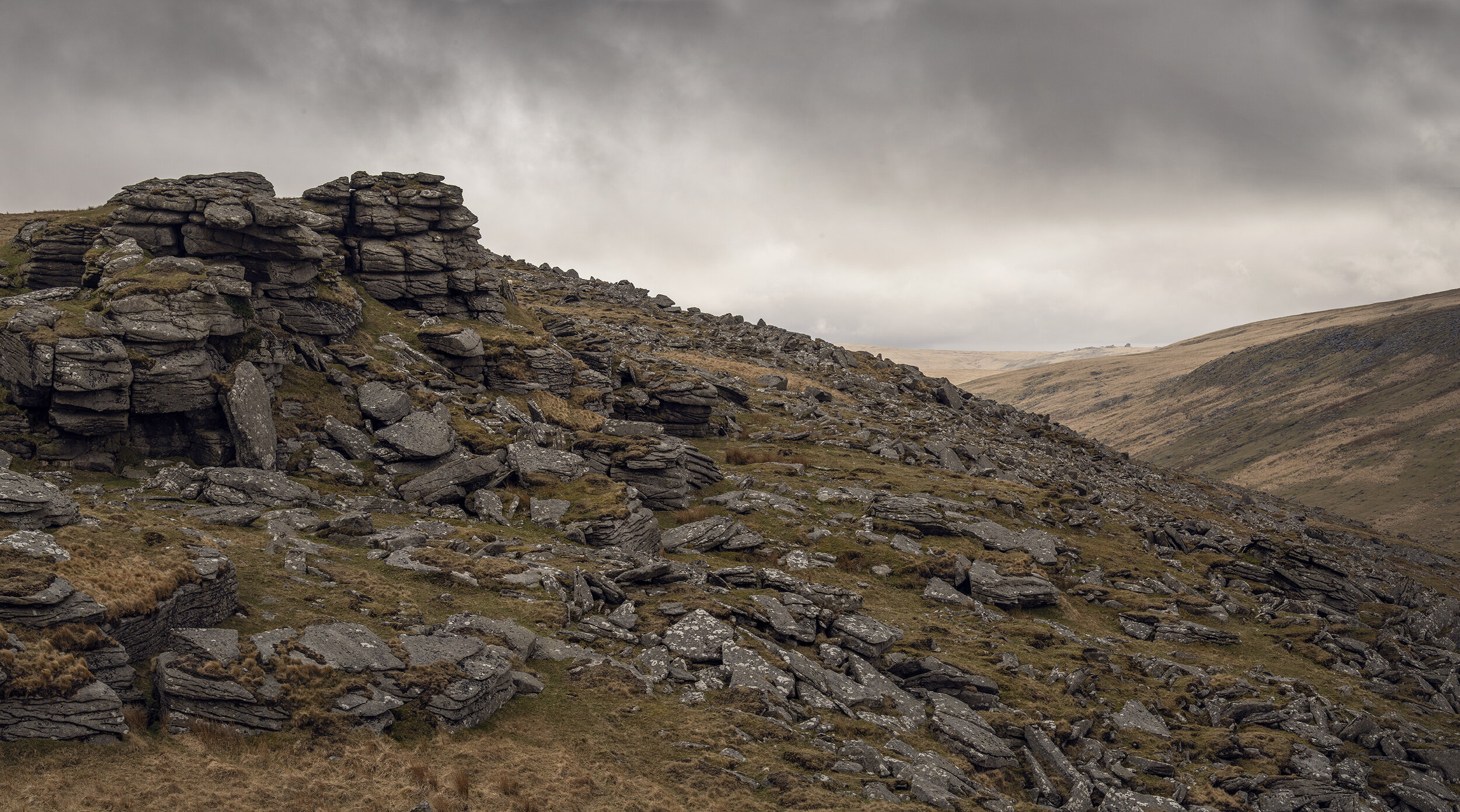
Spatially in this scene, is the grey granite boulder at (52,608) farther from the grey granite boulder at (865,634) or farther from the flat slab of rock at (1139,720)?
the flat slab of rock at (1139,720)

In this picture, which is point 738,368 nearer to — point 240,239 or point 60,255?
point 240,239

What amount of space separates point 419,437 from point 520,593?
14.2m

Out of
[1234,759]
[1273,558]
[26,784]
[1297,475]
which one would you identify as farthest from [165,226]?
[1297,475]

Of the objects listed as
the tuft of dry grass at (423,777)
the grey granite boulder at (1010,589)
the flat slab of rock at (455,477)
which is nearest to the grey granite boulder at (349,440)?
the flat slab of rock at (455,477)

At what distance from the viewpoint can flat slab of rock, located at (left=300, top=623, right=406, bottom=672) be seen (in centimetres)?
1675

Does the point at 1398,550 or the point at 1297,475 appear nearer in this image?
the point at 1398,550

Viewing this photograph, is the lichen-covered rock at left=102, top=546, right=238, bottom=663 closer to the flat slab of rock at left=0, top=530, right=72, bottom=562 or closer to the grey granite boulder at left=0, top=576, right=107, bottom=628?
the grey granite boulder at left=0, top=576, right=107, bottom=628

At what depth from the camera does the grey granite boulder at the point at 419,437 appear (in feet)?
109

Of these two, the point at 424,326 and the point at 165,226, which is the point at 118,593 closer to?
the point at 165,226

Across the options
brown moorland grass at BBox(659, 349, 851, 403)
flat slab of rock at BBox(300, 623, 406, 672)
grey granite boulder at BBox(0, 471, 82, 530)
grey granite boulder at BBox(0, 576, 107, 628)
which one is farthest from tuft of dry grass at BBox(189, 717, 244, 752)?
brown moorland grass at BBox(659, 349, 851, 403)

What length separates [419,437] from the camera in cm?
3388

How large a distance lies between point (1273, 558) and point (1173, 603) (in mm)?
17371

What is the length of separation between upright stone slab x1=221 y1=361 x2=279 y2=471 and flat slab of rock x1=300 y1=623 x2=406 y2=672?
15481 mm

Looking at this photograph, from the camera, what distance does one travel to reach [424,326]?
1815 inches
